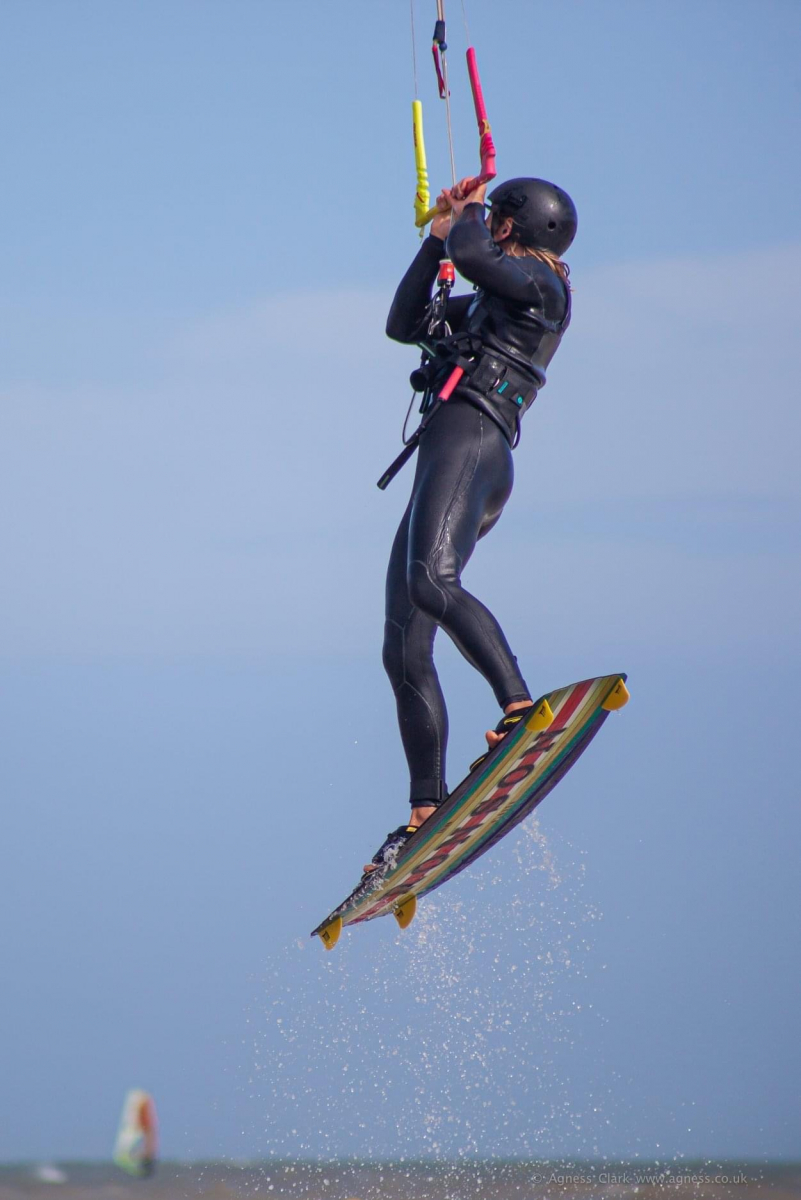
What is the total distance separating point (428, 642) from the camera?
6328mm

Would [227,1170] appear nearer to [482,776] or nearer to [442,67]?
[482,776]

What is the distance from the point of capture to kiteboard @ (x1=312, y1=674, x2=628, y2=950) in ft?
18.9

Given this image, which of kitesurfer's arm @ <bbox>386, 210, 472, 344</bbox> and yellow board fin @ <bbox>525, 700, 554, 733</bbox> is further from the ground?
kitesurfer's arm @ <bbox>386, 210, 472, 344</bbox>

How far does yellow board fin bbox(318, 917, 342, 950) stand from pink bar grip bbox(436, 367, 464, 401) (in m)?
2.24

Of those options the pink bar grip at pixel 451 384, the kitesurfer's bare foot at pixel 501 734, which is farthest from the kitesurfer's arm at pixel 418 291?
the kitesurfer's bare foot at pixel 501 734

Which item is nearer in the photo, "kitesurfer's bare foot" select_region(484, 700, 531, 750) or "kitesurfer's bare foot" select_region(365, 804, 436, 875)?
"kitesurfer's bare foot" select_region(484, 700, 531, 750)

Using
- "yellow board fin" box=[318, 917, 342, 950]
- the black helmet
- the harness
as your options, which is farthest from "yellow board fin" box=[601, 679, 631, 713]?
the black helmet

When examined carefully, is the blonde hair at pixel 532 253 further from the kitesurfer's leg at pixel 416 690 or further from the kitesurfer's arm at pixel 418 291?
the kitesurfer's leg at pixel 416 690

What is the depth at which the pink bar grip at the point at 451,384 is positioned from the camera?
619 centimetres

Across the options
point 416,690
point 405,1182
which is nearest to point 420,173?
point 416,690

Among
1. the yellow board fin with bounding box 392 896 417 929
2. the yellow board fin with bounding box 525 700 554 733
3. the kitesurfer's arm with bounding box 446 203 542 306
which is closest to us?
the yellow board fin with bounding box 525 700 554 733

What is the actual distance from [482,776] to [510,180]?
246 centimetres

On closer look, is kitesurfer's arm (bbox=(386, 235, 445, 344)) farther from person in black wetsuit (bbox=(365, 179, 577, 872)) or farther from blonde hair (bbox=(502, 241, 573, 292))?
blonde hair (bbox=(502, 241, 573, 292))

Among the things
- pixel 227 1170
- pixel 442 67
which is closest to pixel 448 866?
pixel 442 67
